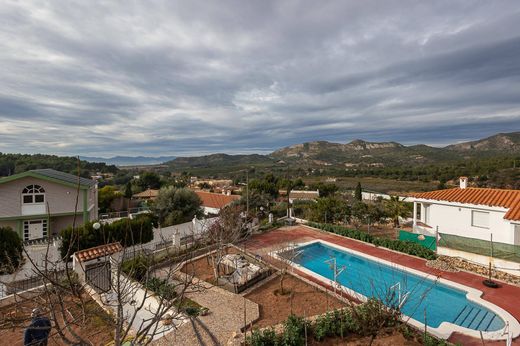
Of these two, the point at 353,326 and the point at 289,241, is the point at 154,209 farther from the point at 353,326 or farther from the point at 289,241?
the point at 353,326

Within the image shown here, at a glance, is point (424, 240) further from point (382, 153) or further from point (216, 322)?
point (382, 153)

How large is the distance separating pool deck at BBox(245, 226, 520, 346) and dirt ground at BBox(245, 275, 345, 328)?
1851 mm

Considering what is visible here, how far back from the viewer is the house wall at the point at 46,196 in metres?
19.3

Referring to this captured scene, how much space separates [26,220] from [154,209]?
29.0 ft

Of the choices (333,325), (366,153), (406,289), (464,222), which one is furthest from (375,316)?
(366,153)

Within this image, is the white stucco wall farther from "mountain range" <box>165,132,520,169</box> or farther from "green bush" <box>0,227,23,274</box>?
"mountain range" <box>165,132,520,169</box>

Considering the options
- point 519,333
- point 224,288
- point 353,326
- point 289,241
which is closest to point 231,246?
point 289,241

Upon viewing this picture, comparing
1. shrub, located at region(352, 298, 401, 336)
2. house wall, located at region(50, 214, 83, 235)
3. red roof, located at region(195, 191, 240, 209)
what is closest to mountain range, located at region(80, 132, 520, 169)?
red roof, located at region(195, 191, 240, 209)

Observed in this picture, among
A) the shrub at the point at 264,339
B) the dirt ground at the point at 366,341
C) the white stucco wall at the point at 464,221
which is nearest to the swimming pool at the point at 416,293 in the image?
the dirt ground at the point at 366,341

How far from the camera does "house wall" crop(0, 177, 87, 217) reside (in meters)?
19.3

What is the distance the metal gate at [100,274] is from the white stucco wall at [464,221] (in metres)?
19.1

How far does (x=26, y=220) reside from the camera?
65.8 feet

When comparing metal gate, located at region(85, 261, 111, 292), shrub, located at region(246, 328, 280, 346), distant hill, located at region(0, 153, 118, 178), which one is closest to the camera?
shrub, located at region(246, 328, 280, 346)

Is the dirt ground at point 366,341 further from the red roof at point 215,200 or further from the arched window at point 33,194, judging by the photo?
the red roof at point 215,200
